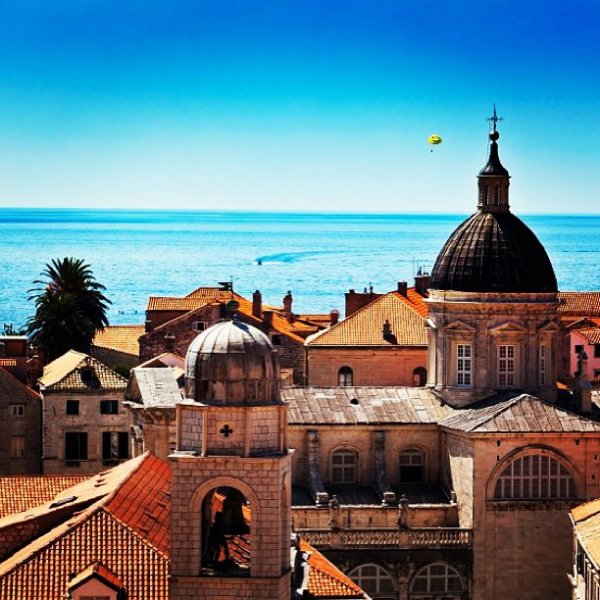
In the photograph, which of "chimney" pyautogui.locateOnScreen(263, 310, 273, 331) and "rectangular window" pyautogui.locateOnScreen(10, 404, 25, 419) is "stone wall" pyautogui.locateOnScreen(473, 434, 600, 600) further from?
"chimney" pyautogui.locateOnScreen(263, 310, 273, 331)

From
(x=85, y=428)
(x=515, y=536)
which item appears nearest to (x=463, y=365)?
(x=515, y=536)

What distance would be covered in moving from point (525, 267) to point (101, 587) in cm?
3242

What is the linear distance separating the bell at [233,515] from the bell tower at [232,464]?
68 centimetres

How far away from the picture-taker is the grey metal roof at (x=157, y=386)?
61.2 metres

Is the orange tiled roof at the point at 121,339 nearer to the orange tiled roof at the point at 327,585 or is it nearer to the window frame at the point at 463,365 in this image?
the window frame at the point at 463,365

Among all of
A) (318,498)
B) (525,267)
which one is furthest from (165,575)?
(525,267)

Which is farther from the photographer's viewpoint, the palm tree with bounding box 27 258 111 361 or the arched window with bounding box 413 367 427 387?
the palm tree with bounding box 27 258 111 361

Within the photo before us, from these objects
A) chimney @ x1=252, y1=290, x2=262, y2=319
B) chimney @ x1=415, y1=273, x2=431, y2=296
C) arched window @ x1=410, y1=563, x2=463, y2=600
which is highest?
chimney @ x1=415, y1=273, x2=431, y2=296

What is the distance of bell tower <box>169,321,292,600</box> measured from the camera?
124ft

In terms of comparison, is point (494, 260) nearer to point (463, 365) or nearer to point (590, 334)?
point (463, 365)

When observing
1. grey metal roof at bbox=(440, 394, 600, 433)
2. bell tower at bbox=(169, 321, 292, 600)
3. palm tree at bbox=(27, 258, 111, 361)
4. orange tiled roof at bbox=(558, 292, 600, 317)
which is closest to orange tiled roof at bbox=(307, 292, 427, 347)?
palm tree at bbox=(27, 258, 111, 361)

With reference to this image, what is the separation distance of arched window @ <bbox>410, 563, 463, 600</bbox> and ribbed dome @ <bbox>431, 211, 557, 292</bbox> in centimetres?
1012

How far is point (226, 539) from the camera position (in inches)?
1542

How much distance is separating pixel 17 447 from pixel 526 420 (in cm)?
2714
